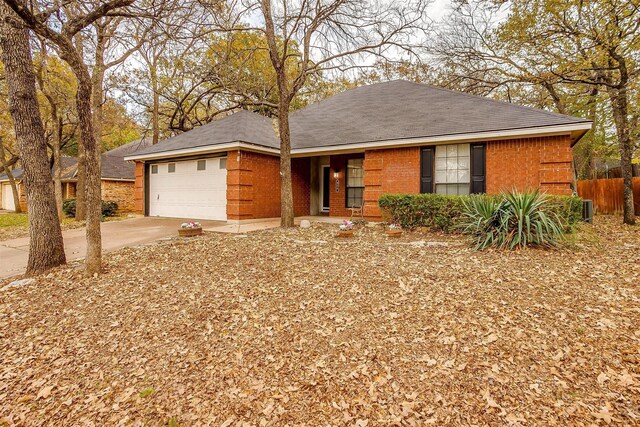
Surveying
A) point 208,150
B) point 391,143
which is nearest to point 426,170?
point 391,143

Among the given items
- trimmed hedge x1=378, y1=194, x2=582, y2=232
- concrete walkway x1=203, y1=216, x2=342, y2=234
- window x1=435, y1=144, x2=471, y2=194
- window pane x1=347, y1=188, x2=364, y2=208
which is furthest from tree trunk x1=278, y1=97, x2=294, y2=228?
window x1=435, y1=144, x2=471, y2=194

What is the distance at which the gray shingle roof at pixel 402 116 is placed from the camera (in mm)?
9109

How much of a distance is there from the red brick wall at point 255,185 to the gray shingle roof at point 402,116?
134 cm

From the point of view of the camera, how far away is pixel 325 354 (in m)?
3.08

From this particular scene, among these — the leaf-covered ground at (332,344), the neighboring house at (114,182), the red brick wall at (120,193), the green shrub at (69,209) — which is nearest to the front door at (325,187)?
the leaf-covered ground at (332,344)

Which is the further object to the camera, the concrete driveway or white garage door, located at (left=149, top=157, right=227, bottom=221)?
white garage door, located at (left=149, top=157, right=227, bottom=221)

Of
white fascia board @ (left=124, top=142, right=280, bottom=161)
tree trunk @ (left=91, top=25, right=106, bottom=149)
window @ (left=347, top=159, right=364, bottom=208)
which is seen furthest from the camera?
window @ (left=347, top=159, right=364, bottom=208)

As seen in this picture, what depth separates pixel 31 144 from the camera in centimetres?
554

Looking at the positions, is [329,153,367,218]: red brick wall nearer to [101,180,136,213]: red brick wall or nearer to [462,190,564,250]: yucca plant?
[462,190,564,250]: yucca plant

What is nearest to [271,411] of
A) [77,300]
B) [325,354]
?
[325,354]

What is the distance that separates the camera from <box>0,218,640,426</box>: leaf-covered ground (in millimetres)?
2506

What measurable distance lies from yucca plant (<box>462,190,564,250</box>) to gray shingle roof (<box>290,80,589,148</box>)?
3352mm

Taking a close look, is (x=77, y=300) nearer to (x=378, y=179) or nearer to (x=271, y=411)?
(x=271, y=411)

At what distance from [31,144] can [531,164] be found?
11270 mm
